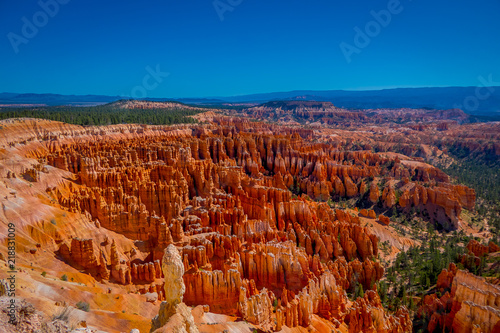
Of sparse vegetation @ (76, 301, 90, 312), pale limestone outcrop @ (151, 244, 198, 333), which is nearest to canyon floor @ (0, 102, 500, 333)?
pale limestone outcrop @ (151, 244, 198, 333)

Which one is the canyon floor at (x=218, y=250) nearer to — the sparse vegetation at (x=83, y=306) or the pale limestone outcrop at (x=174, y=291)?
the pale limestone outcrop at (x=174, y=291)

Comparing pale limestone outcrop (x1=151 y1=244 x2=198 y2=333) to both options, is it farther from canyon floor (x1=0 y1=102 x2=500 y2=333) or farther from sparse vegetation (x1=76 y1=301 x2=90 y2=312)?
sparse vegetation (x1=76 y1=301 x2=90 y2=312)

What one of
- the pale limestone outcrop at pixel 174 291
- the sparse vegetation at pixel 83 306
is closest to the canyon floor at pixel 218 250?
the pale limestone outcrop at pixel 174 291

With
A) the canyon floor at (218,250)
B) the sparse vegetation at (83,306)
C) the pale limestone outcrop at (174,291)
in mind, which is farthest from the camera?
the canyon floor at (218,250)

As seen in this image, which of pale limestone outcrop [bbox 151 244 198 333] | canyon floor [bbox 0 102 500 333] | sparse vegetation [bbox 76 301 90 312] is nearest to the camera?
pale limestone outcrop [bbox 151 244 198 333]

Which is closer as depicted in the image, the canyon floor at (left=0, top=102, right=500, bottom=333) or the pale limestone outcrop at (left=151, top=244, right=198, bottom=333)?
the pale limestone outcrop at (left=151, top=244, right=198, bottom=333)

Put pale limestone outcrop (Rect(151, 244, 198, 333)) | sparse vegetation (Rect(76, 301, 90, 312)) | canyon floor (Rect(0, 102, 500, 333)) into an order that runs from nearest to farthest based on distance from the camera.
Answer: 1. pale limestone outcrop (Rect(151, 244, 198, 333))
2. sparse vegetation (Rect(76, 301, 90, 312))
3. canyon floor (Rect(0, 102, 500, 333))

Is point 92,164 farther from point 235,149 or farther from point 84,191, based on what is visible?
point 235,149

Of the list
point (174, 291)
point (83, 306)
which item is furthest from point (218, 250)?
point (174, 291)

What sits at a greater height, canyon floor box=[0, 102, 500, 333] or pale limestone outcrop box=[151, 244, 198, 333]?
pale limestone outcrop box=[151, 244, 198, 333]
